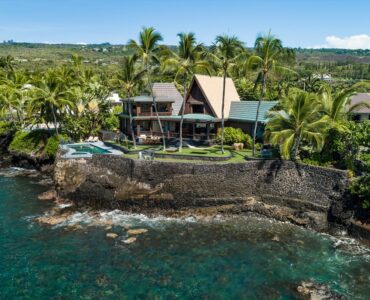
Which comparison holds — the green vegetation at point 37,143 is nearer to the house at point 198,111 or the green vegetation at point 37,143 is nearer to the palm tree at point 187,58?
the house at point 198,111

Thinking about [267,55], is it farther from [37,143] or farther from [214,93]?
[37,143]

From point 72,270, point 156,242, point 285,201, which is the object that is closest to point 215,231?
point 156,242

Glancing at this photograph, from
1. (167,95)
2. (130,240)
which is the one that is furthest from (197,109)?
(130,240)

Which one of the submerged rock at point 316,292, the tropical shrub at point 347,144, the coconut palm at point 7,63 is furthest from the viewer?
the coconut palm at point 7,63

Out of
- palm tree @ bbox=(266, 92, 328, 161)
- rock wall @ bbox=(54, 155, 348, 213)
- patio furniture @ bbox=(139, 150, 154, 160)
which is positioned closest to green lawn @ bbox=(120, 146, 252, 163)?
patio furniture @ bbox=(139, 150, 154, 160)

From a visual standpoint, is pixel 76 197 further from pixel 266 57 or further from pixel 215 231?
pixel 266 57

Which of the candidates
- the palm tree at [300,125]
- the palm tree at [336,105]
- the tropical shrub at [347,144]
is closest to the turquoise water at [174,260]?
the palm tree at [300,125]

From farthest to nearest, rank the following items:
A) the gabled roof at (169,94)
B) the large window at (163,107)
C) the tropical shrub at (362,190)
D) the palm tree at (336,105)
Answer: the gabled roof at (169,94) → the large window at (163,107) → the palm tree at (336,105) → the tropical shrub at (362,190)

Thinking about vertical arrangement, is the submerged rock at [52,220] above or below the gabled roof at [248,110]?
below
